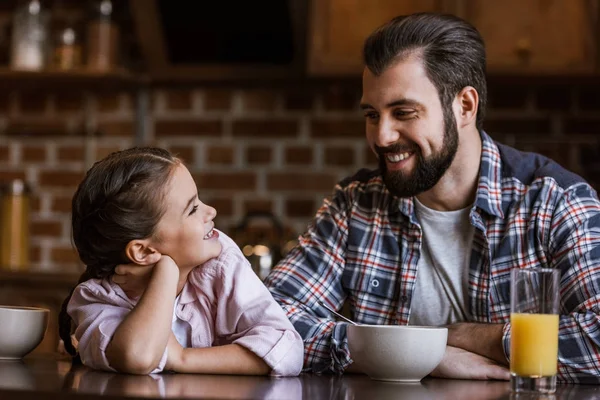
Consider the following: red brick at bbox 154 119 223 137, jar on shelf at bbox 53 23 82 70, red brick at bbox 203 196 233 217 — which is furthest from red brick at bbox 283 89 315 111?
jar on shelf at bbox 53 23 82 70

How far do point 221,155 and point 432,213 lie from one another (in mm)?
1427

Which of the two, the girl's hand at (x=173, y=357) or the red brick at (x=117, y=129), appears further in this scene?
the red brick at (x=117, y=129)

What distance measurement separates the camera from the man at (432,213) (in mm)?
1813

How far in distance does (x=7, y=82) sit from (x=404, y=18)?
1.85 m

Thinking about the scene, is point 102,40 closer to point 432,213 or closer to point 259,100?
point 259,100

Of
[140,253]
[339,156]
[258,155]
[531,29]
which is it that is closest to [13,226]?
[258,155]

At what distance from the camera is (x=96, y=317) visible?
55.2 inches

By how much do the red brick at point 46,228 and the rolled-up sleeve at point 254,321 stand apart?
2038 millimetres

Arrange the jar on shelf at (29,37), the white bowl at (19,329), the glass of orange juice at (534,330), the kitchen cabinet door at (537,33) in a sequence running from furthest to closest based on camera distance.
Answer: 1. the jar on shelf at (29,37)
2. the kitchen cabinet door at (537,33)
3. the white bowl at (19,329)
4. the glass of orange juice at (534,330)

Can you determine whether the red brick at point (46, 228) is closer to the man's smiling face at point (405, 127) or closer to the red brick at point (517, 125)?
the red brick at point (517, 125)

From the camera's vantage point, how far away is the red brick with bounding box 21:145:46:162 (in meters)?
3.45

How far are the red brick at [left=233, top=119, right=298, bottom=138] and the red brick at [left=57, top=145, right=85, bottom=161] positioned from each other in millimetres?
563

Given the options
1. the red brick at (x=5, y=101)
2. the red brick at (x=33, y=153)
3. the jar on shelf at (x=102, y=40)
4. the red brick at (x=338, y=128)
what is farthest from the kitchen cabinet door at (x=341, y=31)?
the red brick at (x=5, y=101)

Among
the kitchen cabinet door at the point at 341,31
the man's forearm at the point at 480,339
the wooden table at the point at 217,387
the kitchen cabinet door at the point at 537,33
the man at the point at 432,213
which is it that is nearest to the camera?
the wooden table at the point at 217,387
